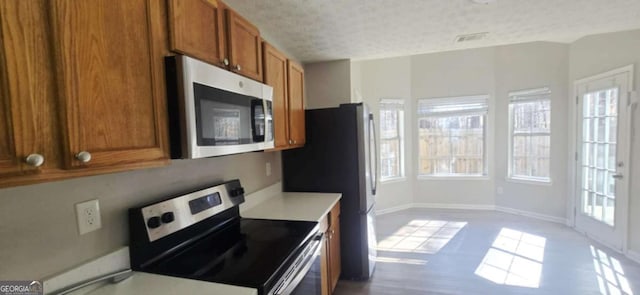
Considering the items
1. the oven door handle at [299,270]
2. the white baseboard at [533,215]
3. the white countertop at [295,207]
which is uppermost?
the white countertop at [295,207]

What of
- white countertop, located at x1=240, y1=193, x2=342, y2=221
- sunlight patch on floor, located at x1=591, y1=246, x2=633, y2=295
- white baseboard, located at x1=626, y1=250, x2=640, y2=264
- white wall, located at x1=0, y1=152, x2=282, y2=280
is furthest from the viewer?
white baseboard, located at x1=626, y1=250, x2=640, y2=264

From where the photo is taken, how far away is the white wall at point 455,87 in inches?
188

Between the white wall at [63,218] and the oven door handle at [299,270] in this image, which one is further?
the oven door handle at [299,270]

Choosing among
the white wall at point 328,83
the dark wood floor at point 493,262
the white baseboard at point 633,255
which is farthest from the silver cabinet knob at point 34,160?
the white baseboard at point 633,255

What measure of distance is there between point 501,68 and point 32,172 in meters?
5.48

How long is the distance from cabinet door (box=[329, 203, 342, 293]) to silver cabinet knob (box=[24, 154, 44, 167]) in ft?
6.17

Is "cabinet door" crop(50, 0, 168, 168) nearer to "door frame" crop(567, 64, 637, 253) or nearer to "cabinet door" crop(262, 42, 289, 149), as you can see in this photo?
"cabinet door" crop(262, 42, 289, 149)

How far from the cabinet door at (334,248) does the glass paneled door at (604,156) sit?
3103mm

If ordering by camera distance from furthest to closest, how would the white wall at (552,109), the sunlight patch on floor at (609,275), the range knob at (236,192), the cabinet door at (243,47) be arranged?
the white wall at (552,109) < the sunlight patch on floor at (609,275) < the range knob at (236,192) < the cabinet door at (243,47)

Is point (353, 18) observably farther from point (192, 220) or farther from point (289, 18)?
point (192, 220)

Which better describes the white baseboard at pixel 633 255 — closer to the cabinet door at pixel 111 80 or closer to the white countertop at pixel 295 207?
the white countertop at pixel 295 207

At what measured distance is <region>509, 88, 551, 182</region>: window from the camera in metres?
4.34

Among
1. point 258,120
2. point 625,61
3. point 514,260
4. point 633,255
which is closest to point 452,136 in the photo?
point 625,61

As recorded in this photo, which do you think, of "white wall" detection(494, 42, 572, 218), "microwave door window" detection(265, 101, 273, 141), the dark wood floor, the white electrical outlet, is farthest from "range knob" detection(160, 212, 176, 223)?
"white wall" detection(494, 42, 572, 218)
